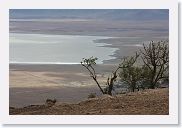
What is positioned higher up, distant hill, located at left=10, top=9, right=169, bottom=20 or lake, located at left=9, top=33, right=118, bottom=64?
distant hill, located at left=10, top=9, right=169, bottom=20

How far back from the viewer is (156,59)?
2397 inches

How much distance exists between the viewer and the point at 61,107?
200 ft

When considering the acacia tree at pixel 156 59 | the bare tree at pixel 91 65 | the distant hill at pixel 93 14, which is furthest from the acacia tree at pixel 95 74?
the distant hill at pixel 93 14

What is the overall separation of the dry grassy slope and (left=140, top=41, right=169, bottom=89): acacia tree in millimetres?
120

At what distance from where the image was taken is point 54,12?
200 ft

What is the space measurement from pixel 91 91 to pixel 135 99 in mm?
325

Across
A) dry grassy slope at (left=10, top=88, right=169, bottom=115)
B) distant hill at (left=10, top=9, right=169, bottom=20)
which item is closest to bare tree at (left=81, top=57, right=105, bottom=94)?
dry grassy slope at (left=10, top=88, right=169, bottom=115)

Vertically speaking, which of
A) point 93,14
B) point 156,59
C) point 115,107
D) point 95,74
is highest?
point 93,14

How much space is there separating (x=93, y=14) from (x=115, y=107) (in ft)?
2.23

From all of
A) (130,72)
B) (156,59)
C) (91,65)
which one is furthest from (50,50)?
(156,59)

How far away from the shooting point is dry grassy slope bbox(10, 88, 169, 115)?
199ft

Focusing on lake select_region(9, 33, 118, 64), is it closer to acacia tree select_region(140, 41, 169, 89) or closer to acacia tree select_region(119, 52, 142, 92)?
acacia tree select_region(119, 52, 142, 92)

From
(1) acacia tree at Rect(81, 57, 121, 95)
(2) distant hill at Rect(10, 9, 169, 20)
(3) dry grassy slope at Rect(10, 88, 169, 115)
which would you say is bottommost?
(3) dry grassy slope at Rect(10, 88, 169, 115)

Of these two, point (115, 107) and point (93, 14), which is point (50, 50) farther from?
point (115, 107)
